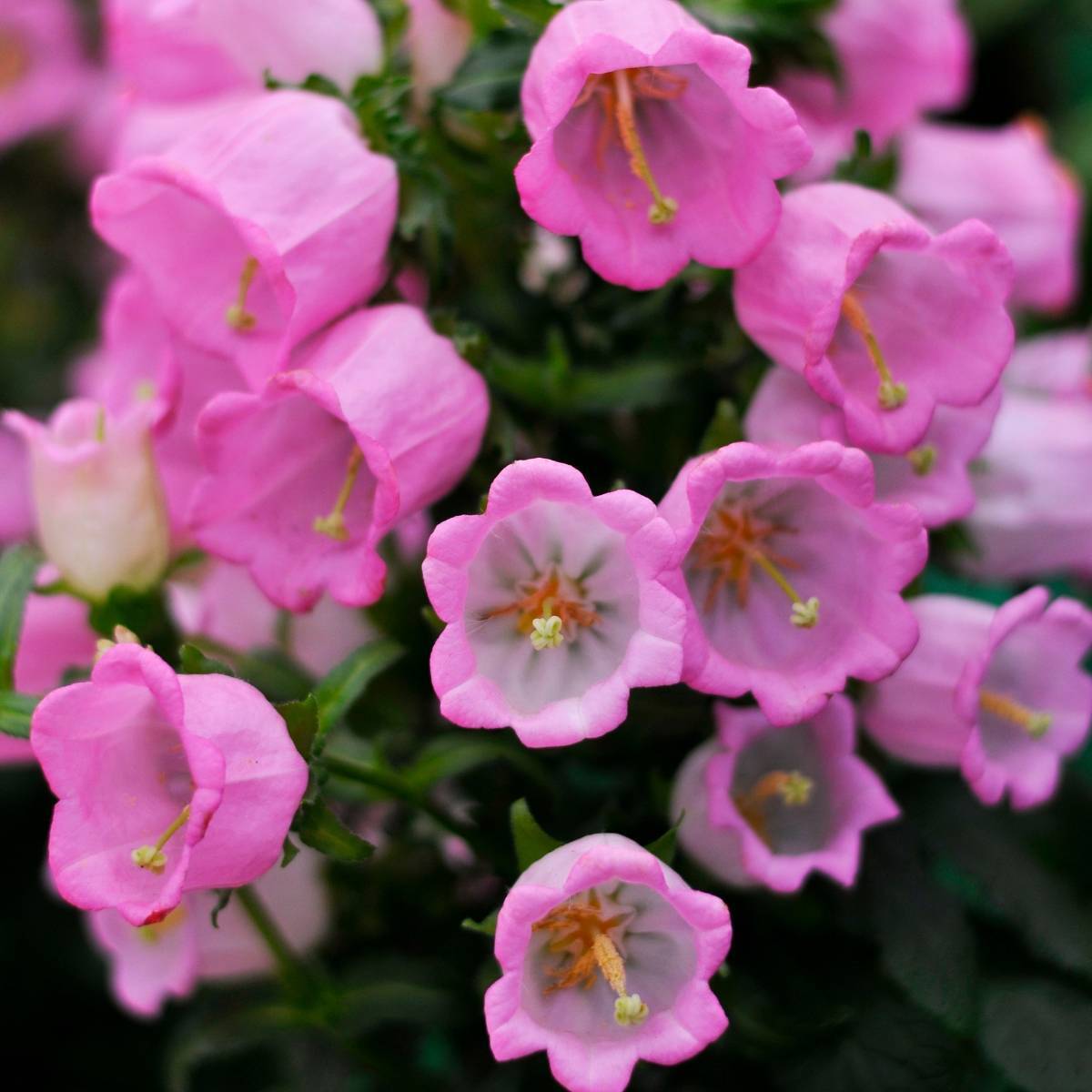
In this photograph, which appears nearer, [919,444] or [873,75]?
[919,444]

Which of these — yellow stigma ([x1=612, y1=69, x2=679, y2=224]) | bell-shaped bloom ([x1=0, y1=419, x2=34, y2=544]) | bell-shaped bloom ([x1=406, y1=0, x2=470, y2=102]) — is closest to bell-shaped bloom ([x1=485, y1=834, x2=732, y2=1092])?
yellow stigma ([x1=612, y1=69, x2=679, y2=224])

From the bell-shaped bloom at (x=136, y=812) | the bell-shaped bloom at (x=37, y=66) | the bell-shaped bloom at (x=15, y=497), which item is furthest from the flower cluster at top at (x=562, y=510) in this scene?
the bell-shaped bloom at (x=37, y=66)

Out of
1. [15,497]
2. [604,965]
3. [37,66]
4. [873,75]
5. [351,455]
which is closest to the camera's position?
[604,965]

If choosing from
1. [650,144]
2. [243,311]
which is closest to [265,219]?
[243,311]

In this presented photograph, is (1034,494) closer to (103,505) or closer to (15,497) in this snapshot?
(103,505)

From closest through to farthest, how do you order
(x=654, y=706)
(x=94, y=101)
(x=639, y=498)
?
(x=639, y=498) → (x=654, y=706) → (x=94, y=101)

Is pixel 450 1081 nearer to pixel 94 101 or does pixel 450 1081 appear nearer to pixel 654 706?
pixel 654 706

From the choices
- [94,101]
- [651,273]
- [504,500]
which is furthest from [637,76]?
[94,101]
